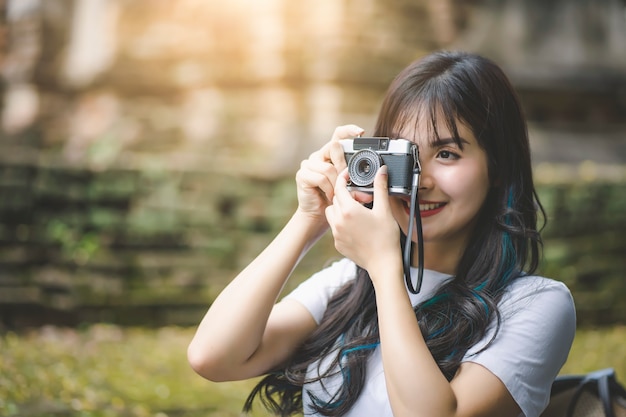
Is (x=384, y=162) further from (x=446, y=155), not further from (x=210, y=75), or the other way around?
(x=210, y=75)

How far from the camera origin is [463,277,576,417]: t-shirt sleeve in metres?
1.47

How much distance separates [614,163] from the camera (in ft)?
25.4

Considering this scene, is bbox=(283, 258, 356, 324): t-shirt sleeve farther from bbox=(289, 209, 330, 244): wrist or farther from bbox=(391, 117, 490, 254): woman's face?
bbox=(391, 117, 490, 254): woman's face

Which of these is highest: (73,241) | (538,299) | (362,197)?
(362,197)

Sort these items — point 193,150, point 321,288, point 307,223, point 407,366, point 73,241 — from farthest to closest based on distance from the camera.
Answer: point 193,150
point 73,241
point 321,288
point 307,223
point 407,366

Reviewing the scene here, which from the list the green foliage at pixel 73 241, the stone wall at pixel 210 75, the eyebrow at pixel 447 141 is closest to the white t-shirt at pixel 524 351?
the eyebrow at pixel 447 141

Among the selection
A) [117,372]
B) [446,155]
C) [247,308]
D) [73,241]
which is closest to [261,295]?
[247,308]

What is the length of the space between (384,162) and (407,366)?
45cm

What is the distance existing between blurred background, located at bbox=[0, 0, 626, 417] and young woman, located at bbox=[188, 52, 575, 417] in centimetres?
251

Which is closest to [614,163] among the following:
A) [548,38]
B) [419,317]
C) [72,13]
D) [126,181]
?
[548,38]

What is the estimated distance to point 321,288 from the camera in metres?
1.92

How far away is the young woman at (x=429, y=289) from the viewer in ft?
4.81

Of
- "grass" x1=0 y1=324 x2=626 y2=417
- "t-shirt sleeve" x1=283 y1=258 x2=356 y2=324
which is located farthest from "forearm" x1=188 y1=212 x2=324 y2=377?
"grass" x1=0 y1=324 x2=626 y2=417

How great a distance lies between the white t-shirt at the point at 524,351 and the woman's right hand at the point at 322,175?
0.38 metres
